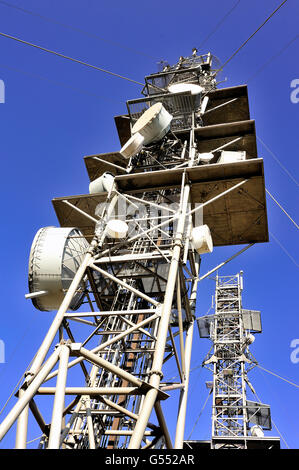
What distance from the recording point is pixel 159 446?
8680 mm

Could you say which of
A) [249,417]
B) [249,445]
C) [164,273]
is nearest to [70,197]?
[164,273]

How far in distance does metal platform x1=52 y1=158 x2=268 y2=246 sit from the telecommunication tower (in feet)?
0.12

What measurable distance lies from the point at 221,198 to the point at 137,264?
467 cm

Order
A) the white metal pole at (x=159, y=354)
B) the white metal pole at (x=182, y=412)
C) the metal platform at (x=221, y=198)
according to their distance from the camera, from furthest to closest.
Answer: the metal platform at (x=221, y=198) → the white metal pole at (x=182, y=412) → the white metal pole at (x=159, y=354)

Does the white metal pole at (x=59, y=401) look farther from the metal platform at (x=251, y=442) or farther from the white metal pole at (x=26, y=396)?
the metal platform at (x=251, y=442)

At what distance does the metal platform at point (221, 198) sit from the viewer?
13.4m

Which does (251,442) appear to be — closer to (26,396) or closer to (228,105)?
(228,105)

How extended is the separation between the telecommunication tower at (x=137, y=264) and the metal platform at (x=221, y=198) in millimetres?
37

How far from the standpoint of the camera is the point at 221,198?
47.9 feet

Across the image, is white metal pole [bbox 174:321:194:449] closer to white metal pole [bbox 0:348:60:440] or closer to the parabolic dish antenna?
white metal pole [bbox 0:348:60:440]

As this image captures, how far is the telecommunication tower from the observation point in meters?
8.02

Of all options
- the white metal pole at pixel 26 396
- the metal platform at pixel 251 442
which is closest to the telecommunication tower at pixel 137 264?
the white metal pole at pixel 26 396
